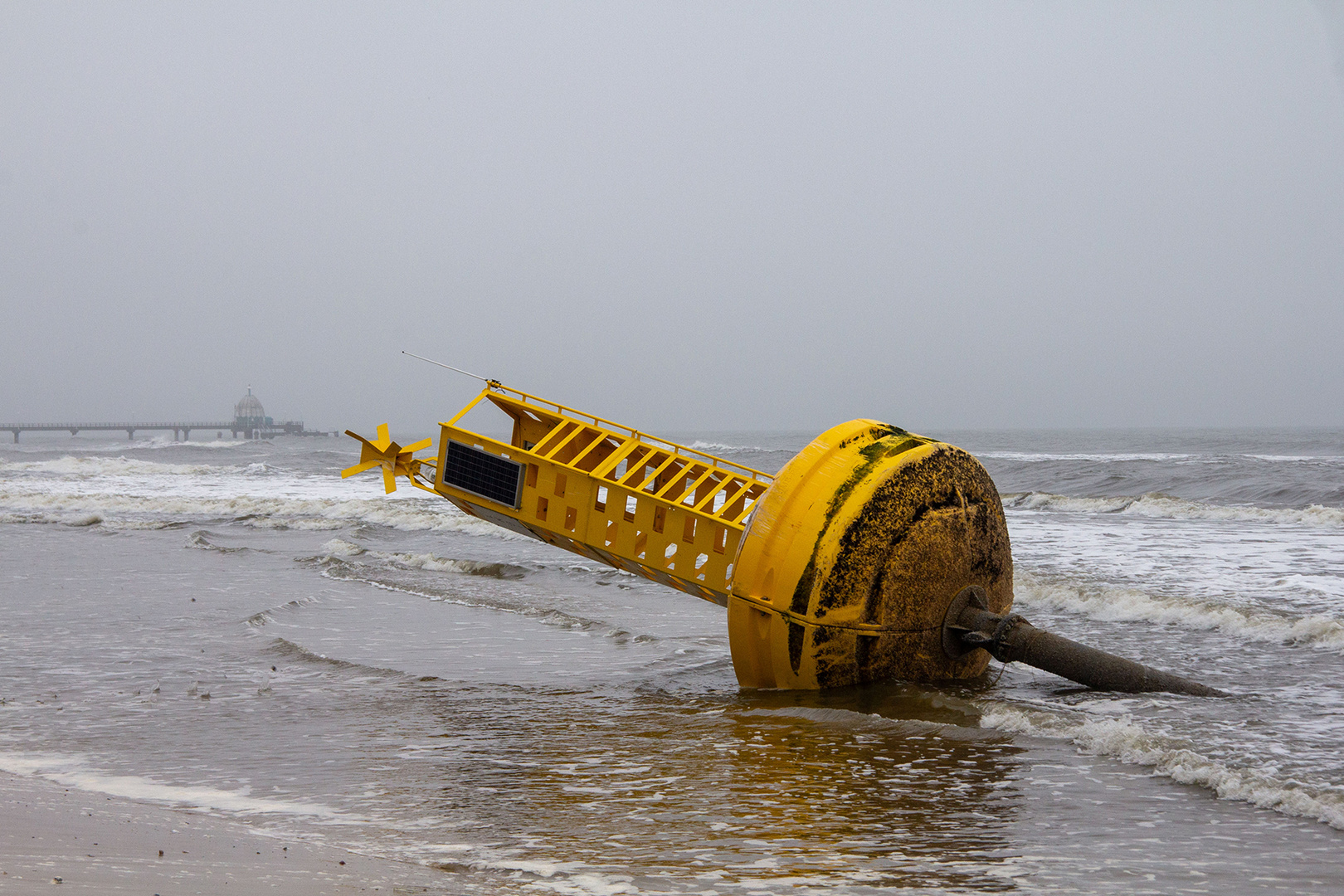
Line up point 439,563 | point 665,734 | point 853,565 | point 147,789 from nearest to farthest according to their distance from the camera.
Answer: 1. point 147,789
2. point 665,734
3. point 853,565
4. point 439,563

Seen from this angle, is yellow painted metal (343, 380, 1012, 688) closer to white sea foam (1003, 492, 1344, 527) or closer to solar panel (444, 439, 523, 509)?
solar panel (444, 439, 523, 509)

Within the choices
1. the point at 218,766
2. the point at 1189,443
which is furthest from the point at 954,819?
the point at 1189,443

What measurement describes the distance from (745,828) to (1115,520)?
64.0ft

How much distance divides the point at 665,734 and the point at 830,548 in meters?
1.61

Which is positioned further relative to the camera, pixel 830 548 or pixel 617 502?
pixel 617 502

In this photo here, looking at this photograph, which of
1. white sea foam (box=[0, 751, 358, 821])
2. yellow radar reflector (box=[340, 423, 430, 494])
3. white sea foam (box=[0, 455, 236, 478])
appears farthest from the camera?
white sea foam (box=[0, 455, 236, 478])

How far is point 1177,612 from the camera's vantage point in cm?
1106

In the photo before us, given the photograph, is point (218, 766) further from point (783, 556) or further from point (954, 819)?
point (954, 819)

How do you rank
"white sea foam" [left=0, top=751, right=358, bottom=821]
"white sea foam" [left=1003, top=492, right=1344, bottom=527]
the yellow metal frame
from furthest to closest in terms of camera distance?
"white sea foam" [left=1003, top=492, right=1344, bottom=527]
the yellow metal frame
"white sea foam" [left=0, top=751, right=358, bottom=821]

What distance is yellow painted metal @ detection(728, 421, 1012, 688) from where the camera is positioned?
690cm

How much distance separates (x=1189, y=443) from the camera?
78562 mm

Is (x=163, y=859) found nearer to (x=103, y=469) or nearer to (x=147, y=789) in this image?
(x=147, y=789)

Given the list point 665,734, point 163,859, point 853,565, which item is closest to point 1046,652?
point 853,565

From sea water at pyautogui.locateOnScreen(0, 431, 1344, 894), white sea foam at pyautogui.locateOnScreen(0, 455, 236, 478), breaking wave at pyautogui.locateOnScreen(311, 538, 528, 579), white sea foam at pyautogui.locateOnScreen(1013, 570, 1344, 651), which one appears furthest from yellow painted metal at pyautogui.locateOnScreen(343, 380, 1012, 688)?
white sea foam at pyautogui.locateOnScreen(0, 455, 236, 478)
